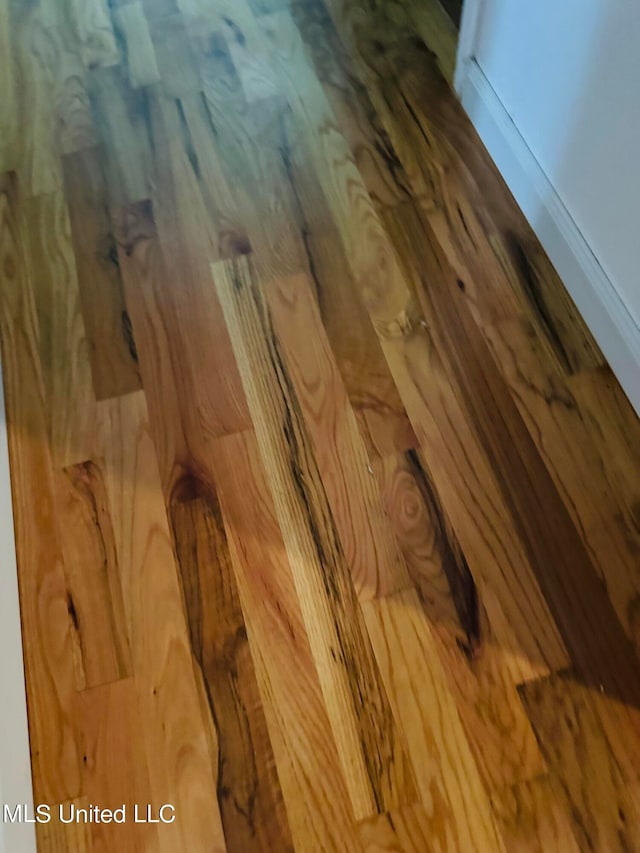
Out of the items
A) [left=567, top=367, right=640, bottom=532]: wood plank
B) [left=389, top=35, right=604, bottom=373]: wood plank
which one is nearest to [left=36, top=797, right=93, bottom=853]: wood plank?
[left=567, top=367, right=640, bottom=532]: wood plank

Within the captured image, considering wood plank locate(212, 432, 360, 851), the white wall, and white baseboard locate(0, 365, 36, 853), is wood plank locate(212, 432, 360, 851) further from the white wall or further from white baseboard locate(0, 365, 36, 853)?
the white wall

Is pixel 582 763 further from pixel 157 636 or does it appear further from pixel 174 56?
pixel 174 56

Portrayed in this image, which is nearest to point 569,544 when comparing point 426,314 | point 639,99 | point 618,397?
point 618,397

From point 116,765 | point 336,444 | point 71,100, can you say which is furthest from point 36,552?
point 71,100

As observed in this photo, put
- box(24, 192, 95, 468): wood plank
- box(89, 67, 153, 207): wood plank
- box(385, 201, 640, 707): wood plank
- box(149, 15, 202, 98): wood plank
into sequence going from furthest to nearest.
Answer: box(149, 15, 202, 98): wood plank, box(89, 67, 153, 207): wood plank, box(24, 192, 95, 468): wood plank, box(385, 201, 640, 707): wood plank

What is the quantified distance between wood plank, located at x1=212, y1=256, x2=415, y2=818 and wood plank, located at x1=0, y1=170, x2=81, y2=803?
347 mm

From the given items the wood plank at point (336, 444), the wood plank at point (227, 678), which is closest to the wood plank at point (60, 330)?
the wood plank at point (227, 678)

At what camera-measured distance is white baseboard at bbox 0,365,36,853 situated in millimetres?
937

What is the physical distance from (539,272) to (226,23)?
38.9 inches

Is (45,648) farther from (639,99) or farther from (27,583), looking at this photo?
(639,99)

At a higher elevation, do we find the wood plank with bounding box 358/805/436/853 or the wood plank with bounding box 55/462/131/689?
the wood plank with bounding box 55/462/131/689

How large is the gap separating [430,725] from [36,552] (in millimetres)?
639

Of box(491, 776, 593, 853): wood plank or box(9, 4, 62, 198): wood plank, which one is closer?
box(491, 776, 593, 853): wood plank

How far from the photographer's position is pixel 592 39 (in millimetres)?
1076
